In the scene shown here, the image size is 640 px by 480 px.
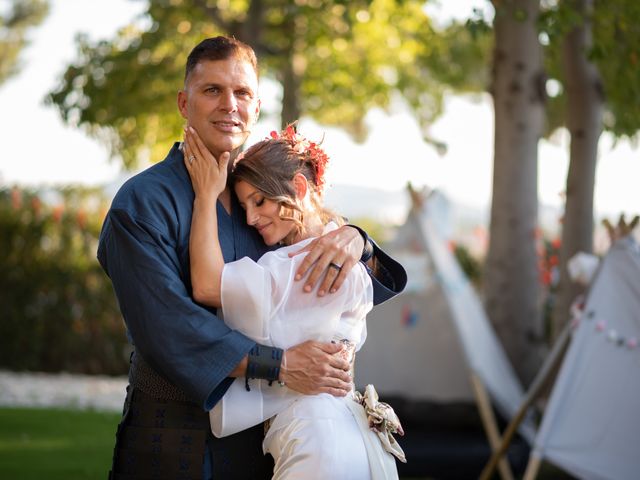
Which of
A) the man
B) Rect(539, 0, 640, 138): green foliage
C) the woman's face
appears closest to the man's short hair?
the man

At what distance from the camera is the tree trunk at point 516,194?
719 cm

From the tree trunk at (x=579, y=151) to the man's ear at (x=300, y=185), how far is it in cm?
443

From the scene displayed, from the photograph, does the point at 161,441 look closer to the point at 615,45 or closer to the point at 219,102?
the point at 219,102

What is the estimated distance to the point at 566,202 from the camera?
705cm

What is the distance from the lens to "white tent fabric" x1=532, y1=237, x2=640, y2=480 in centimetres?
489

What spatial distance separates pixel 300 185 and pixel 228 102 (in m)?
0.31

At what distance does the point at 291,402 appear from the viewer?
262cm

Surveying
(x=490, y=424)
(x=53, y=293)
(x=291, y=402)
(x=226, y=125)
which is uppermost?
(x=226, y=125)

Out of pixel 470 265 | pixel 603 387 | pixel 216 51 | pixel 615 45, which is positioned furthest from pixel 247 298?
pixel 470 265

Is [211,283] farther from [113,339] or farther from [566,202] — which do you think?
[113,339]

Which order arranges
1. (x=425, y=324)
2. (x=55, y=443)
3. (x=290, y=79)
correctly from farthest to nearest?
(x=290, y=79), (x=425, y=324), (x=55, y=443)

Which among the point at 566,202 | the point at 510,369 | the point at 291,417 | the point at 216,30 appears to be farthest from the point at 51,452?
the point at 216,30

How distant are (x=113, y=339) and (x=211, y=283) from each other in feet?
28.4

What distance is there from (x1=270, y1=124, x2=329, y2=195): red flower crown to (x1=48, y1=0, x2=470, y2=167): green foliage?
5.63 m
